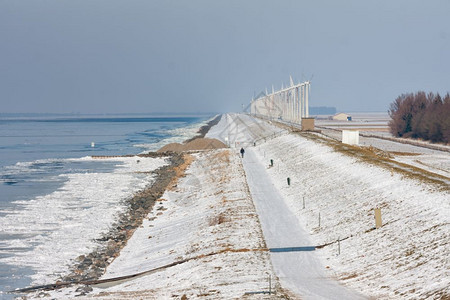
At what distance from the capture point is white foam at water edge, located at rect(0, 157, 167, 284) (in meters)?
31.1

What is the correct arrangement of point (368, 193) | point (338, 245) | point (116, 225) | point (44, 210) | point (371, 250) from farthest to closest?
point (44, 210) < point (116, 225) < point (368, 193) < point (338, 245) < point (371, 250)

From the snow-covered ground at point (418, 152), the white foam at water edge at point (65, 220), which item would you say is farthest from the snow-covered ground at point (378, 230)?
the white foam at water edge at point (65, 220)

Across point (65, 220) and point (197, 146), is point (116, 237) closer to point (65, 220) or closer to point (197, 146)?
point (65, 220)

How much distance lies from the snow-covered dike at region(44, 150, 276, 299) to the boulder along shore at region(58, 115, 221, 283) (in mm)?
635

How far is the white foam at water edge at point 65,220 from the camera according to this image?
31062 mm

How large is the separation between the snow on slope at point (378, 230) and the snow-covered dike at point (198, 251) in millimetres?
3459

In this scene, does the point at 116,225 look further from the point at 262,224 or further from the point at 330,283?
the point at 330,283

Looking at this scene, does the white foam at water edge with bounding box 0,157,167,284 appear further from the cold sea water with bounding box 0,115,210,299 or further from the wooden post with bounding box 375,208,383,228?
the wooden post with bounding box 375,208,383,228

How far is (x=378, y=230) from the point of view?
29.3 m

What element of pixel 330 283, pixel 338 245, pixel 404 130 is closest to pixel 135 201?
pixel 338 245

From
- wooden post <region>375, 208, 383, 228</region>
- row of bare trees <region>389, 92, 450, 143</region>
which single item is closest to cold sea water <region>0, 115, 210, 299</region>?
wooden post <region>375, 208, 383, 228</region>

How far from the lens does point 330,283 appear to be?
76.4ft

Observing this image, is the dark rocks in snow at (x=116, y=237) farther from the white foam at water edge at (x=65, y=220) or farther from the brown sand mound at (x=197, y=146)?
the brown sand mound at (x=197, y=146)

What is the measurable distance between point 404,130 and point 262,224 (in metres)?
91.0
